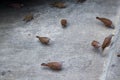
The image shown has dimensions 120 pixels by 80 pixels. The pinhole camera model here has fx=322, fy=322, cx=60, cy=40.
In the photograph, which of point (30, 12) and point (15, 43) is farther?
point (30, 12)

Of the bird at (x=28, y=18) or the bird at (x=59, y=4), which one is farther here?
the bird at (x=59, y=4)

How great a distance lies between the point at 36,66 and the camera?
8.98ft

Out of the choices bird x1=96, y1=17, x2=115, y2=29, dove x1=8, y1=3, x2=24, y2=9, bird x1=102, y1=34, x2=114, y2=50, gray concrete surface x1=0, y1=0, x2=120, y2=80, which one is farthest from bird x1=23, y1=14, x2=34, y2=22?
bird x1=102, y1=34, x2=114, y2=50

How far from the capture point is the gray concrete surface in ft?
8.69

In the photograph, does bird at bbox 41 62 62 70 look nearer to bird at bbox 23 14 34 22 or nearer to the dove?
bird at bbox 23 14 34 22

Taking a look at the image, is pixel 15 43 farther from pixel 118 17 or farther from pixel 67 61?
pixel 118 17

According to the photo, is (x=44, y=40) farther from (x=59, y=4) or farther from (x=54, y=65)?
(x=59, y=4)

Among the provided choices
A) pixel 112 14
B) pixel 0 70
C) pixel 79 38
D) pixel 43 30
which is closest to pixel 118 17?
pixel 112 14

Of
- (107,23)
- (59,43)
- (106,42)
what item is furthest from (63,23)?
(106,42)

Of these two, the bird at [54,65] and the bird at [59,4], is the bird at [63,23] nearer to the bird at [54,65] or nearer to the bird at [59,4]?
the bird at [59,4]

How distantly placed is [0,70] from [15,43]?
432 mm

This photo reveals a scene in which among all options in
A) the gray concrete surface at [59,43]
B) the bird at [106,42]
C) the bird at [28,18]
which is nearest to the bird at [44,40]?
the gray concrete surface at [59,43]

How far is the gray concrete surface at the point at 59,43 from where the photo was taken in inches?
104

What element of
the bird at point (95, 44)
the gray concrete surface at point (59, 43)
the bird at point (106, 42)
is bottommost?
the gray concrete surface at point (59, 43)
